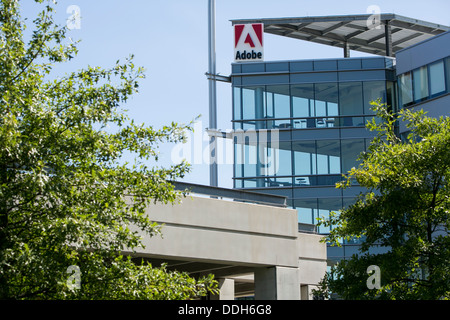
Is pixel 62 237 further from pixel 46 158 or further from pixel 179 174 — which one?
pixel 179 174

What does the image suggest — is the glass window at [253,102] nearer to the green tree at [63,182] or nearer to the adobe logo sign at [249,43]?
the adobe logo sign at [249,43]

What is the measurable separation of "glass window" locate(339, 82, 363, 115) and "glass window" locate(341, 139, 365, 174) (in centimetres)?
199

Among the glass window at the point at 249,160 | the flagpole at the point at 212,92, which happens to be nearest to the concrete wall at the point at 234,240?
the glass window at the point at 249,160

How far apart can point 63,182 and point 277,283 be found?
1068 centimetres

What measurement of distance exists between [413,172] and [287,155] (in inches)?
1190

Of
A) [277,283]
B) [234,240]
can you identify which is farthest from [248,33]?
[234,240]

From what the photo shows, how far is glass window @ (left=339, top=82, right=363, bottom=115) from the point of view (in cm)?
4853

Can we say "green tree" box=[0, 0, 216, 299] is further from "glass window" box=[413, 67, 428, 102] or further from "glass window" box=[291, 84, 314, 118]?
"glass window" box=[291, 84, 314, 118]

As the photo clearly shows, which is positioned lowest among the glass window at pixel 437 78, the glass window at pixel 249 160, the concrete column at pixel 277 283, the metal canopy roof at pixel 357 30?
the concrete column at pixel 277 283

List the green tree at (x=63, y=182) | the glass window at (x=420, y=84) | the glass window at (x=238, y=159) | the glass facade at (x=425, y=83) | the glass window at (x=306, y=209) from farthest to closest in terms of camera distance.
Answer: the glass window at (x=238, y=159)
the glass window at (x=306, y=209)
the glass window at (x=420, y=84)
the glass facade at (x=425, y=83)
the green tree at (x=63, y=182)

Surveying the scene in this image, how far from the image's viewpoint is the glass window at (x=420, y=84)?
42719mm

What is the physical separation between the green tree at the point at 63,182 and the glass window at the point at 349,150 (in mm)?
35145

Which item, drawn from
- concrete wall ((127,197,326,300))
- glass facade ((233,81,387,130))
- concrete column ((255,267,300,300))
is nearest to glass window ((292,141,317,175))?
glass facade ((233,81,387,130))

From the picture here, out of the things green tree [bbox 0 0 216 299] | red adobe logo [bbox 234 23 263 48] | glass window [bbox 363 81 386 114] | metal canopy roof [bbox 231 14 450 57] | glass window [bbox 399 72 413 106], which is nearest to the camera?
green tree [bbox 0 0 216 299]
